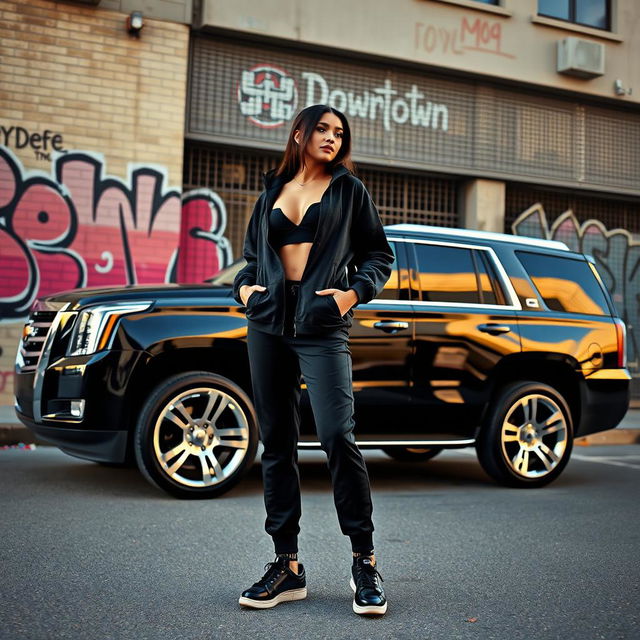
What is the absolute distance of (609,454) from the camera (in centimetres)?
937

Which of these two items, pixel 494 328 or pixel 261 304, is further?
pixel 494 328

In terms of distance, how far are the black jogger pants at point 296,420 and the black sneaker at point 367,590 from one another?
59mm

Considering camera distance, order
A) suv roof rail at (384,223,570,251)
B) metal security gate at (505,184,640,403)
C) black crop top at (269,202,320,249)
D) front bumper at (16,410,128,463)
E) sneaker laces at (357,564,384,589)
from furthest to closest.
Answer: metal security gate at (505,184,640,403) < suv roof rail at (384,223,570,251) < front bumper at (16,410,128,463) < black crop top at (269,202,320,249) < sneaker laces at (357,564,384,589)

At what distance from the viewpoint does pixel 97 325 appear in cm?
563

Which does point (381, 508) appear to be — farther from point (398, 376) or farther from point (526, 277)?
point (526, 277)

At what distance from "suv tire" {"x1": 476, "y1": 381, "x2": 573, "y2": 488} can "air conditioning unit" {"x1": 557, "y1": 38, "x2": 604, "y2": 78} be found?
9308 mm

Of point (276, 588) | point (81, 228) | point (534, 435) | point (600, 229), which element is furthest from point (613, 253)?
point (276, 588)

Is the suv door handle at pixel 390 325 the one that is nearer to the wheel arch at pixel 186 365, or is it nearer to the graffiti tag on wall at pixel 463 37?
the wheel arch at pixel 186 365

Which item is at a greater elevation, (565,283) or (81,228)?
(81,228)

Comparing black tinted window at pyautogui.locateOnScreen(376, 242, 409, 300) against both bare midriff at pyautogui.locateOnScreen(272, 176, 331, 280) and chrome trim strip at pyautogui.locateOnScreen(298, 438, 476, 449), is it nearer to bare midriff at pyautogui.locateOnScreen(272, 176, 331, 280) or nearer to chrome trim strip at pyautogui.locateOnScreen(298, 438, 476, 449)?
chrome trim strip at pyautogui.locateOnScreen(298, 438, 476, 449)

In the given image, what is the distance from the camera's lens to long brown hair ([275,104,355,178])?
11.5 ft

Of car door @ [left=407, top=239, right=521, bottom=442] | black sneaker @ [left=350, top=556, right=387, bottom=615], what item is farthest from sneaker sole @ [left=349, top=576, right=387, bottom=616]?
car door @ [left=407, top=239, right=521, bottom=442]

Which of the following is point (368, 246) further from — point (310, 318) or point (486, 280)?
point (486, 280)

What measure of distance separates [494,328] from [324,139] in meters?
3.43
